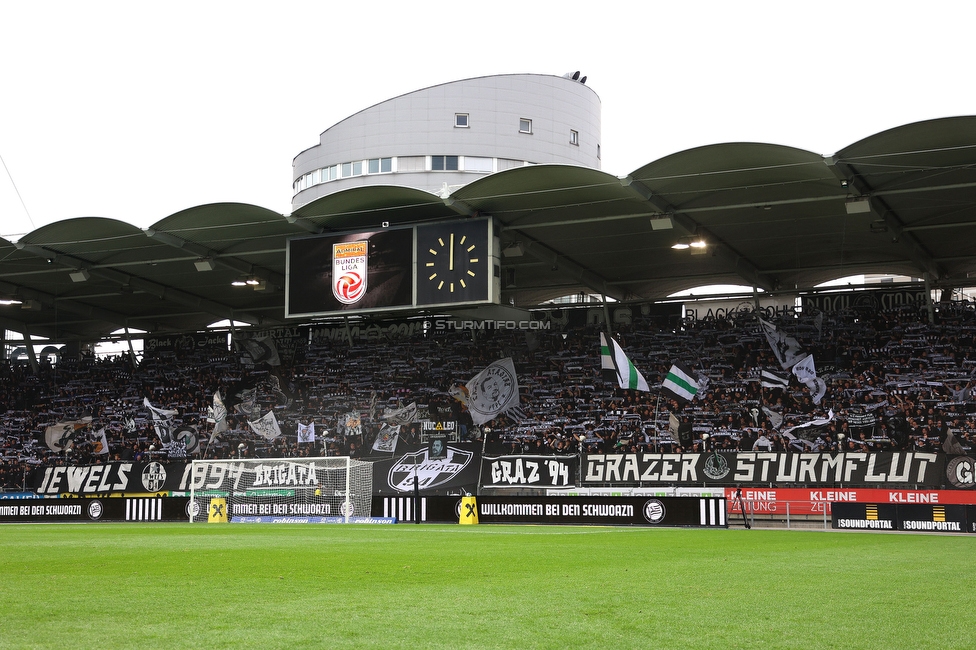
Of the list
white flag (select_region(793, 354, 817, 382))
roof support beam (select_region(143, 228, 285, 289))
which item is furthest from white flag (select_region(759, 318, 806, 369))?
roof support beam (select_region(143, 228, 285, 289))

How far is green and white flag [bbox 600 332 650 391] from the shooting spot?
3559 centimetres

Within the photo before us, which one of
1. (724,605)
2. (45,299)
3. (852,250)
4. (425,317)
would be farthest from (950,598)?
(45,299)

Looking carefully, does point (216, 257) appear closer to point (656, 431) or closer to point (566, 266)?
point (566, 266)

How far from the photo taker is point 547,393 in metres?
39.7

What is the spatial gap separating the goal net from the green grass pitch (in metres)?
17.8

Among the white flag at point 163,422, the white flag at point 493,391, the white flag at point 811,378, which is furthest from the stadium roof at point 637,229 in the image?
the white flag at point 163,422

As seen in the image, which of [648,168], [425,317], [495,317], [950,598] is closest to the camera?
[950,598]

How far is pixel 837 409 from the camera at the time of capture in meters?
34.0

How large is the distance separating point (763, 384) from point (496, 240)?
11713 mm

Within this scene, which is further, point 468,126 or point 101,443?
point 468,126

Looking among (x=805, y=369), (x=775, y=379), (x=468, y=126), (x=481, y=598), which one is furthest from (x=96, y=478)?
(x=481, y=598)

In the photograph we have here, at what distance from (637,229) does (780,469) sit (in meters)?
9.13

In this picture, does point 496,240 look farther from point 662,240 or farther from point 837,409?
point 837,409

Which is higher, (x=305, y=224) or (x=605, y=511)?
(x=305, y=224)
